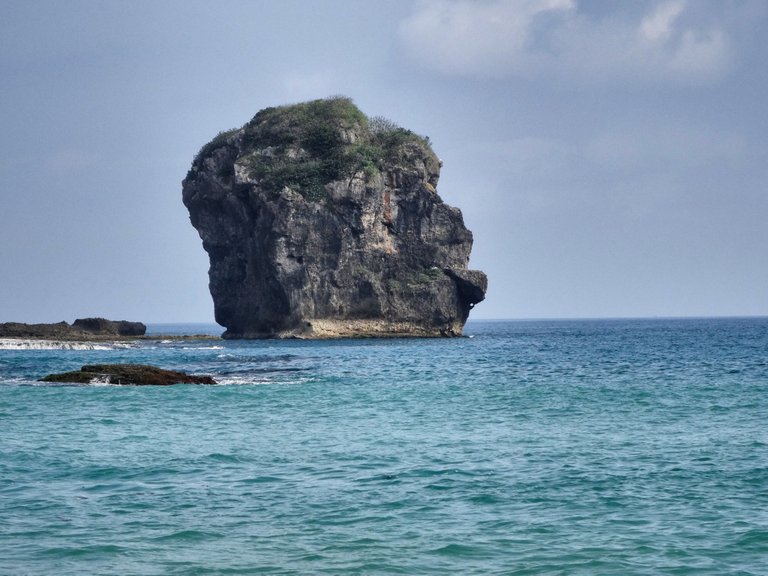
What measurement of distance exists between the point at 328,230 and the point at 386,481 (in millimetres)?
82263

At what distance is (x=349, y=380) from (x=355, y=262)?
58.7 meters

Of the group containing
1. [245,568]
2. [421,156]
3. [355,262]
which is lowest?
[245,568]

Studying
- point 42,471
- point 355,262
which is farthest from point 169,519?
point 355,262

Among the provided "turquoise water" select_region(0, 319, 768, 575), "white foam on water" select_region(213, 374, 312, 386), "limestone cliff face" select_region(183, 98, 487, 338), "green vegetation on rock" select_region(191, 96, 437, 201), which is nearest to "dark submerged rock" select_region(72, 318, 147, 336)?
"limestone cliff face" select_region(183, 98, 487, 338)

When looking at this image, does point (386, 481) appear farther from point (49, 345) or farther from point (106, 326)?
point (106, 326)

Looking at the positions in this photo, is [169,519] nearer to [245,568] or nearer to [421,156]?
[245,568]

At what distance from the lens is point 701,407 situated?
28.4 metres

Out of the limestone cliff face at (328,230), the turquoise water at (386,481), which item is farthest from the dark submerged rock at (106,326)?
the turquoise water at (386,481)

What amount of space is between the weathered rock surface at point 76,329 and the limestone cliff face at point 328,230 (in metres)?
11.4

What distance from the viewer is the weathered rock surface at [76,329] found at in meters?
90.1

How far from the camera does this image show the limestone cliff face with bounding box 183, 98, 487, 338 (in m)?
97.4

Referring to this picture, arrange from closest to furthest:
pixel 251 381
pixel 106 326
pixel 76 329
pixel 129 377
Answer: pixel 129 377, pixel 251 381, pixel 76 329, pixel 106 326

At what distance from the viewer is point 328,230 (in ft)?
323

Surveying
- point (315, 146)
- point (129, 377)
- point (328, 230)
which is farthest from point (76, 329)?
point (129, 377)
